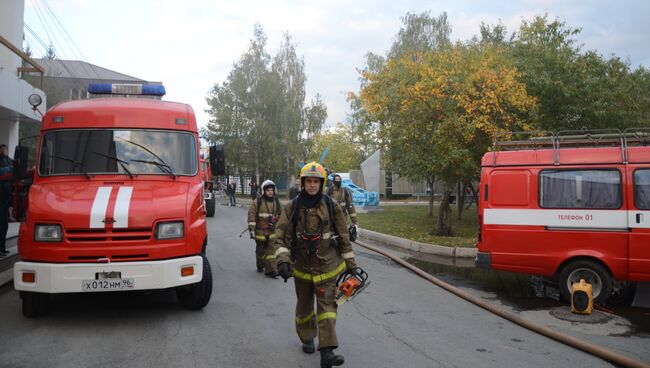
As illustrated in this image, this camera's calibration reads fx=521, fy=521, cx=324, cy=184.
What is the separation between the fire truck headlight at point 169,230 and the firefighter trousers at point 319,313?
1.78 metres

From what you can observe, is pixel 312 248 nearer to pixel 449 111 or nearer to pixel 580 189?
pixel 580 189

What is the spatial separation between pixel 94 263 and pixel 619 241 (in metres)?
7.05

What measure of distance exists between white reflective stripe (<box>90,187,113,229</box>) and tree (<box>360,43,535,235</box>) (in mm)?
9612

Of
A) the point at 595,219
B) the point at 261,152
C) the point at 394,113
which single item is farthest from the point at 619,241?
the point at 261,152

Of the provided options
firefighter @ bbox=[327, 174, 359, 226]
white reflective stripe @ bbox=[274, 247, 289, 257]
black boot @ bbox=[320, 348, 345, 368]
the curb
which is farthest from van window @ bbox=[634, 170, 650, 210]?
firefighter @ bbox=[327, 174, 359, 226]

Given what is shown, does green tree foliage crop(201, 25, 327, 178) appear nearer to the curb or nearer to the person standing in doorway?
the curb

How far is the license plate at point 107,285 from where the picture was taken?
18.8 feet

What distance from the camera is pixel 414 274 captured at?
1010 cm

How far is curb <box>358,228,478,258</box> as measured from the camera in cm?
1264

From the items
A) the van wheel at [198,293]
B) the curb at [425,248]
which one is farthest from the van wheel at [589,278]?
the van wheel at [198,293]

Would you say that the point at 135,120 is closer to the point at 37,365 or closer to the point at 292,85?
the point at 37,365

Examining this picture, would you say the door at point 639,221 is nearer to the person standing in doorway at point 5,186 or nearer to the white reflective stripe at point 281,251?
the white reflective stripe at point 281,251

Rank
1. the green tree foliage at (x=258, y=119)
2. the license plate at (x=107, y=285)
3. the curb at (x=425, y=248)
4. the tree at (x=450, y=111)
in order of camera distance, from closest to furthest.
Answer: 1. the license plate at (x=107, y=285)
2. the curb at (x=425, y=248)
3. the tree at (x=450, y=111)
4. the green tree foliage at (x=258, y=119)

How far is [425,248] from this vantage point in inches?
524
